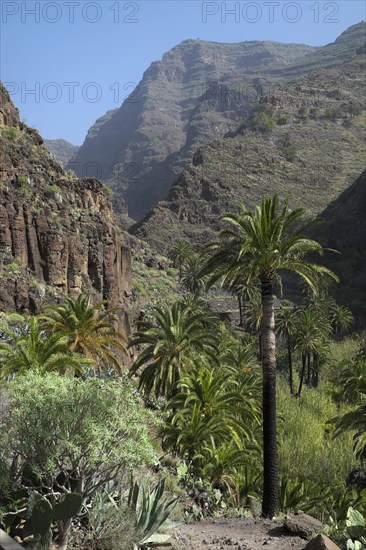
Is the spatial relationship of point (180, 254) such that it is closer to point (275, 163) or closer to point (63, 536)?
point (275, 163)

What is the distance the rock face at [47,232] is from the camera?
40.3 metres

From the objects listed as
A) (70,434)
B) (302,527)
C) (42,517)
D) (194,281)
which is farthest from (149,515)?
(194,281)

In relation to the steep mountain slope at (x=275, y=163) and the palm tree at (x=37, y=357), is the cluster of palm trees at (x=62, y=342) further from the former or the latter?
the steep mountain slope at (x=275, y=163)

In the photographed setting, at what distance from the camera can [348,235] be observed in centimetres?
10781

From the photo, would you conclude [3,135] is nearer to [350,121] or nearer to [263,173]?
[263,173]

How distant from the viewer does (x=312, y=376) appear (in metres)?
63.9

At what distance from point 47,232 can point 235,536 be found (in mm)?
33268

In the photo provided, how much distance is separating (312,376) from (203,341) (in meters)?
41.0

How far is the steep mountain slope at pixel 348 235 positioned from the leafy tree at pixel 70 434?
8973cm

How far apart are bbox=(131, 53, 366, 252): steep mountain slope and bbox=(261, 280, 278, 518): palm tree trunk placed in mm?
89632

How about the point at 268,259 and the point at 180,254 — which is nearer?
the point at 268,259

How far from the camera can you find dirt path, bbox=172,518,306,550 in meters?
12.4

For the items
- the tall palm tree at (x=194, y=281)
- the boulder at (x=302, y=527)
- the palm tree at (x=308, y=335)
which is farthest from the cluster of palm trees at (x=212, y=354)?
the tall palm tree at (x=194, y=281)

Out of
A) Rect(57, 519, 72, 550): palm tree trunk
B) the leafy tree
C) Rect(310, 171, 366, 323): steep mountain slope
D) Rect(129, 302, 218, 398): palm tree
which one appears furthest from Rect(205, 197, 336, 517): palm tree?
Rect(310, 171, 366, 323): steep mountain slope
